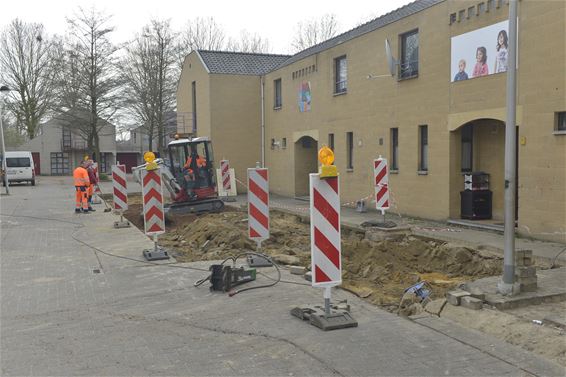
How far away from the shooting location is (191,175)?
17.9 meters

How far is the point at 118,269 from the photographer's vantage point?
9102mm

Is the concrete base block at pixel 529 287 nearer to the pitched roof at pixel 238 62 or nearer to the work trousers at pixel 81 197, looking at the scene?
the work trousers at pixel 81 197

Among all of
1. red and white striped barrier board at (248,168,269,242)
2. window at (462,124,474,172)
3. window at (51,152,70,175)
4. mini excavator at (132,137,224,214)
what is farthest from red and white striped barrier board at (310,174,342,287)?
window at (51,152,70,175)

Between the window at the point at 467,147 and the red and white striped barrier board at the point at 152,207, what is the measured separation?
8462 mm

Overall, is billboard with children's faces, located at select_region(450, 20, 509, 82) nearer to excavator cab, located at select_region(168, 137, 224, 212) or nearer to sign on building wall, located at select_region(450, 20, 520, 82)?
sign on building wall, located at select_region(450, 20, 520, 82)

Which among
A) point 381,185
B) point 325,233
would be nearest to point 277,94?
point 381,185

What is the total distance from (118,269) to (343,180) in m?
12.3

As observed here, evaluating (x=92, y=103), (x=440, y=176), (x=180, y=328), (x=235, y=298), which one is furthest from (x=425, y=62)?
Result: (x=92, y=103)

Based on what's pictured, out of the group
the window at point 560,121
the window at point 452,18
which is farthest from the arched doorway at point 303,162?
the window at point 560,121

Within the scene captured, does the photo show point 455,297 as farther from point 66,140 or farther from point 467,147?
point 66,140

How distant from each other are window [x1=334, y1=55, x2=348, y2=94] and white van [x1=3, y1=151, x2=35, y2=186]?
82.5 feet

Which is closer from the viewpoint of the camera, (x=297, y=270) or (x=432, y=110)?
(x=297, y=270)

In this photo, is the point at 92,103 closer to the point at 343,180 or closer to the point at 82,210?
the point at 82,210

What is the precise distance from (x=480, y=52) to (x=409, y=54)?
355 centimetres
